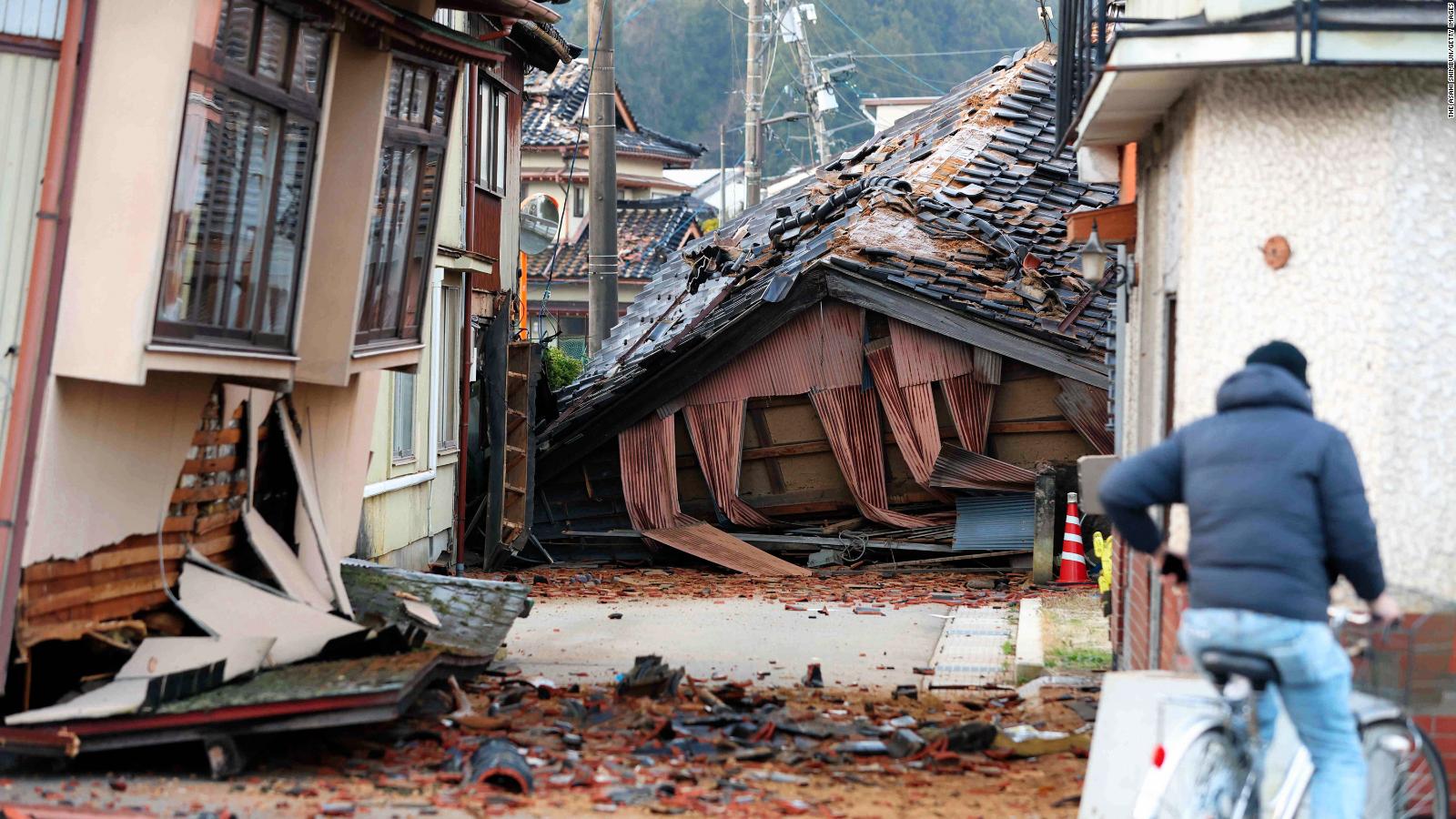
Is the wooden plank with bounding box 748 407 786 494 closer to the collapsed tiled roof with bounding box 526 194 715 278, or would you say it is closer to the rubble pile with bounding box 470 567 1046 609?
the rubble pile with bounding box 470 567 1046 609

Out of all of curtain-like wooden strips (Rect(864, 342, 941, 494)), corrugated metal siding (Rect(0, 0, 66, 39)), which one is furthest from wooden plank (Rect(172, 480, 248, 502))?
curtain-like wooden strips (Rect(864, 342, 941, 494))

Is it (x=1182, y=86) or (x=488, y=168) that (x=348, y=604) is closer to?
(x=1182, y=86)

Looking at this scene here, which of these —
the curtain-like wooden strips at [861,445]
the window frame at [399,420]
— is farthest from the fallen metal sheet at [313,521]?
the curtain-like wooden strips at [861,445]

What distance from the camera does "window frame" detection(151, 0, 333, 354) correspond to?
282 inches

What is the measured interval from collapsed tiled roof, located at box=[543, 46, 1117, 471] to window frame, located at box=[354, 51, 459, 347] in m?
6.48

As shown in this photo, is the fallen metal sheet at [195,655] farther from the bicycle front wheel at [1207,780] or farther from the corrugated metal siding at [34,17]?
the bicycle front wheel at [1207,780]

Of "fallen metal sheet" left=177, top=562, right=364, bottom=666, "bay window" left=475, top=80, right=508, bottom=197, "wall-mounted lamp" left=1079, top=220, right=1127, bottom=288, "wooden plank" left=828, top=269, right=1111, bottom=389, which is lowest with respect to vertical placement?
"fallen metal sheet" left=177, top=562, right=364, bottom=666

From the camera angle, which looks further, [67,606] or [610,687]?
[610,687]

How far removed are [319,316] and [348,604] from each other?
5.71 feet

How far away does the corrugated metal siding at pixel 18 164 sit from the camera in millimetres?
7082

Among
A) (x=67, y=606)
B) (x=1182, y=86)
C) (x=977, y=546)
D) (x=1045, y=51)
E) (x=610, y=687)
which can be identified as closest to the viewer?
(x=1182, y=86)

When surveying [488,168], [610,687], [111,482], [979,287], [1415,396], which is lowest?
[610,687]

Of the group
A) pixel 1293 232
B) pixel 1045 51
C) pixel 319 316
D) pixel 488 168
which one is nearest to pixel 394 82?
pixel 319 316

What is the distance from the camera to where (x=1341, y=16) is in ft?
19.9
